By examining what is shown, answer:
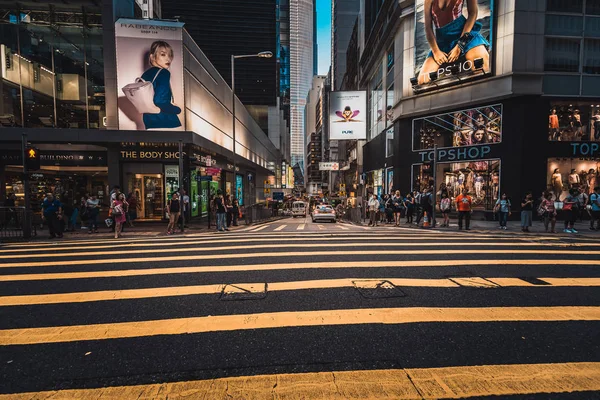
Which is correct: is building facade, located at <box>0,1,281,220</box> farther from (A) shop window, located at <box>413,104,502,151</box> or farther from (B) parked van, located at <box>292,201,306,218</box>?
(B) parked van, located at <box>292,201,306,218</box>

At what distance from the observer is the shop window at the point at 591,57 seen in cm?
1942

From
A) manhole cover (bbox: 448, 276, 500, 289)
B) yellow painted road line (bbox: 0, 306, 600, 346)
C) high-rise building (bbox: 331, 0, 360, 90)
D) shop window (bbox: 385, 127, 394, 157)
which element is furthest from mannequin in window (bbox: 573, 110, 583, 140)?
high-rise building (bbox: 331, 0, 360, 90)

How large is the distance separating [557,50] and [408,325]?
80.8ft

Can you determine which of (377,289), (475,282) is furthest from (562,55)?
(377,289)

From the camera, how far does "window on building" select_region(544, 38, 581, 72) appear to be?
19297mm

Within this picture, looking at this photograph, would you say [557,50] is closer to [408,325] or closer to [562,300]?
[562,300]

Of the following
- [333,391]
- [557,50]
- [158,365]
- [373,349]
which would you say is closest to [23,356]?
[158,365]

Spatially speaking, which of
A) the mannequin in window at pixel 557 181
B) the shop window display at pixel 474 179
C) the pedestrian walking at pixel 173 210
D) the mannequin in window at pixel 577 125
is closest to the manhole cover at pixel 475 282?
the pedestrian walking at pixel 173 210

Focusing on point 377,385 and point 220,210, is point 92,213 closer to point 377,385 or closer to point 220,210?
point 220,210

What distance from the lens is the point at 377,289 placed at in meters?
4.93

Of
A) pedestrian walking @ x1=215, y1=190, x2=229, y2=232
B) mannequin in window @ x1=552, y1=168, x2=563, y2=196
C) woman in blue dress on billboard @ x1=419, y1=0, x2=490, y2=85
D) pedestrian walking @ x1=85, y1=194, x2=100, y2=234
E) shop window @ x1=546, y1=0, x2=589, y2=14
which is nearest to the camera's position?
pedestrian walking @ x1=85, y1=194, x2=100, y2=234

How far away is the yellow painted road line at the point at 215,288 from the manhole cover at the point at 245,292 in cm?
10

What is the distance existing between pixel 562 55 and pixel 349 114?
1904cm

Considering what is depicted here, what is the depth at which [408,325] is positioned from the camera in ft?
11.9
